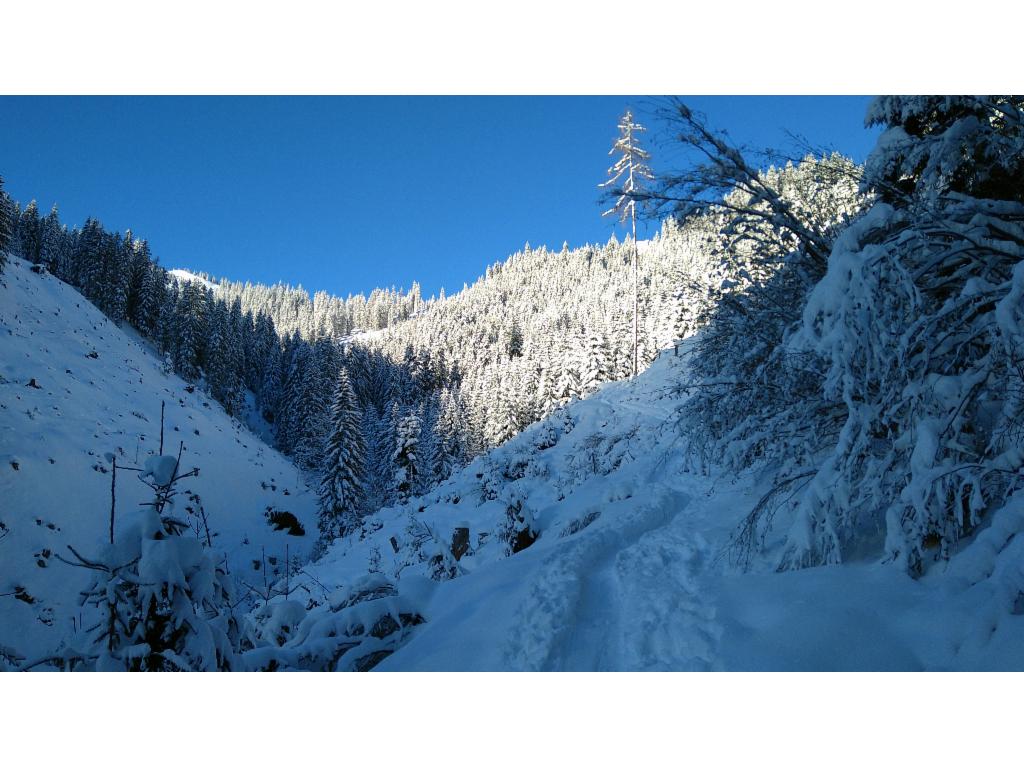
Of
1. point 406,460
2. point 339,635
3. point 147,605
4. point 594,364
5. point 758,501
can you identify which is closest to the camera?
point 147,605

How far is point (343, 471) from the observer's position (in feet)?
98.2

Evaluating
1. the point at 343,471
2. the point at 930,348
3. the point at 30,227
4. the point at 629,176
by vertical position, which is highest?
the point at 30,227

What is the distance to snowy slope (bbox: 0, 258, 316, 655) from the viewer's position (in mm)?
4266

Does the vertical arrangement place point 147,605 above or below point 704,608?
above

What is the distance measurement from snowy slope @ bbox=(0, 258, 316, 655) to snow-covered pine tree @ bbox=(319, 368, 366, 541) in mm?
2066

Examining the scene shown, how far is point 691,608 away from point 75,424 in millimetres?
12873

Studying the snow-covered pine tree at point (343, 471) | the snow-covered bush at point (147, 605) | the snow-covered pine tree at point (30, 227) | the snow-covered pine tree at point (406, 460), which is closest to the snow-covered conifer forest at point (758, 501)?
the snow-covered bush at point (147, 605)

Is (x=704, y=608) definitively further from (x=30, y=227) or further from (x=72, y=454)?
(x=30, y=227)

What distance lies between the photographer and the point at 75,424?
32.6 feet

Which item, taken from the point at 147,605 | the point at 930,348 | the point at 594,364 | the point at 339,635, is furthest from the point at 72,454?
the point at 594,364

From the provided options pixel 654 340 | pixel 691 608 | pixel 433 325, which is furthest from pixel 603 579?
pixel 433 325

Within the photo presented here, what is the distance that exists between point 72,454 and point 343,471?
74.0 ft

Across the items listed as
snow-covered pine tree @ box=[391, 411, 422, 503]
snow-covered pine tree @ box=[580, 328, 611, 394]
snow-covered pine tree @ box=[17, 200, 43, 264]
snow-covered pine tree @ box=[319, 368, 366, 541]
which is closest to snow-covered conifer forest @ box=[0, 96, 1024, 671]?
snow-covered pine tree @ box=[17, 200, 43, 264]

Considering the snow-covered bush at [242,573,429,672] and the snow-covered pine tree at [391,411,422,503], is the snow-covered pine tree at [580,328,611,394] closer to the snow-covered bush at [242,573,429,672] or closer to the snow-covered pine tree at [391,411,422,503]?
the snow-covered pine tree at [391,411,422,503]
